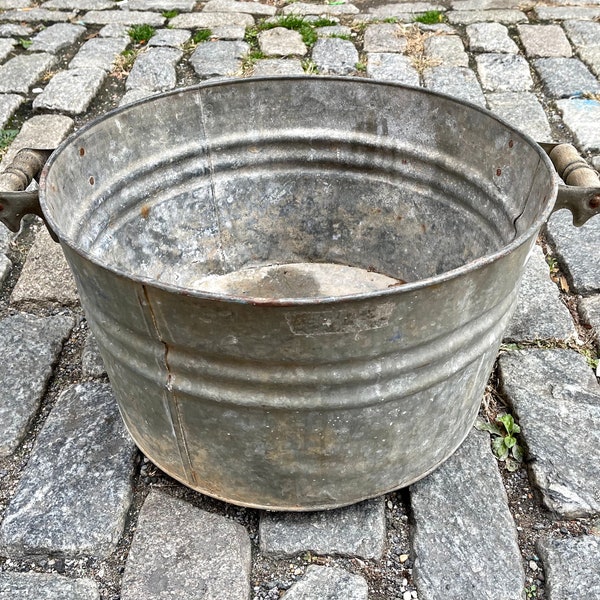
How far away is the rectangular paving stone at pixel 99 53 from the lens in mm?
3373

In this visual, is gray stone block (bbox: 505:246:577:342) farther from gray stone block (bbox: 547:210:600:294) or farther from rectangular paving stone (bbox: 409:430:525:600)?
rectangular paving stone (bbox: 409:430:525:600)

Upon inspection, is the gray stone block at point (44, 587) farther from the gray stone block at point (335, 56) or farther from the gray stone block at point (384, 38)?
the gray stone block at point (384, 38)

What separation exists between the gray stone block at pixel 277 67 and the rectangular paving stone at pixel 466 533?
2304mm

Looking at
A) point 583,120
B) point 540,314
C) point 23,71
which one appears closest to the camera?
point 540,314

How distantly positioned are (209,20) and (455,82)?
5.14 ft

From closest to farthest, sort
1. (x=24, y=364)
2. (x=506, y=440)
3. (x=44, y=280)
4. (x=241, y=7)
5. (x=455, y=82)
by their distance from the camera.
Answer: (x=506, y=440), (x=24, y=364), (x=44, y=280), (x=455, y=82), (x=241, y=7)

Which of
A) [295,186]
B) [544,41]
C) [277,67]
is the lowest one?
[544,41]

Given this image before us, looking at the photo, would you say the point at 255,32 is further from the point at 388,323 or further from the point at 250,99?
the point at 388,323

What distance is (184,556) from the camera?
1.42 metres

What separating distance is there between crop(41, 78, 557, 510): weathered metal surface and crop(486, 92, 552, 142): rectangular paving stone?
1156mm

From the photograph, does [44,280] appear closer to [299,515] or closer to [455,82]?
[299,515]

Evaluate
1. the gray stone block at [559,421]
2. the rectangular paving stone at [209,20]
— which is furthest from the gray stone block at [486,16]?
the gray stone block at [559,421]

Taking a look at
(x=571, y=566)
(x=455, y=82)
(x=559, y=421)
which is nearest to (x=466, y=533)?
(x=571, y=566)

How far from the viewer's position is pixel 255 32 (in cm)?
371
